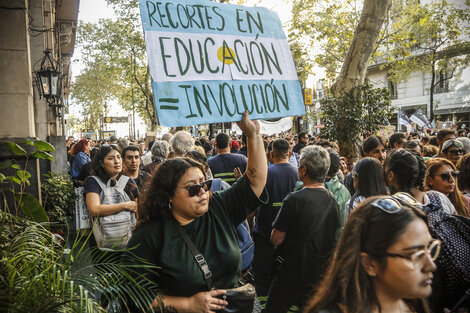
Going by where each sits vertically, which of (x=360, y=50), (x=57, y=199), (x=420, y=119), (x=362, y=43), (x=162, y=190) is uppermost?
(x=362, y=43)

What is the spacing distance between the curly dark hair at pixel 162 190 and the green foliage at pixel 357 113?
6578 millimetres

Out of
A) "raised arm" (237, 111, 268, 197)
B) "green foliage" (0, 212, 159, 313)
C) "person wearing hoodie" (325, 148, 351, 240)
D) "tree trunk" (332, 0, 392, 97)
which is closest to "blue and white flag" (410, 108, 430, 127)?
"tree trunk" (332, 0, 392, 97)

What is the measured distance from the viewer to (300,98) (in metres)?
3.28

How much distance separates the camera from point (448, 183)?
365 centimetres

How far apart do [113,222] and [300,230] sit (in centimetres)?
187

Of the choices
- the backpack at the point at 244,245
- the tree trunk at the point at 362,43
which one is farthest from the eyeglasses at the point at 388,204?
the tree trunk at the point at 362,43

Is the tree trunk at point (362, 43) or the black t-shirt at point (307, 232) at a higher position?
the tree trunk at point (362, 43)

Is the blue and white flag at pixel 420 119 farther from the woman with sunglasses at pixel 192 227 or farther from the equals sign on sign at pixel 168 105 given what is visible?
the equals sign on sign at pixel 168 105

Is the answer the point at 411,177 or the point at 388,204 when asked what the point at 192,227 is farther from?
the point at 411,177

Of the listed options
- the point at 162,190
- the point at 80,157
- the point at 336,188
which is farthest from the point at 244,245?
the point at 80,157

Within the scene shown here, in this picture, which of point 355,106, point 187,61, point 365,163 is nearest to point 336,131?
point 355,106

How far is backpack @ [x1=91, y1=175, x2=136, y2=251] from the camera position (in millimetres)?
4137

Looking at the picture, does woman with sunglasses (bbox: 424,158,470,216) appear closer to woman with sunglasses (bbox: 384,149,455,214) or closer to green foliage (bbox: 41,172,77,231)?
woman with sunglasses (bbox: 384,149,455,214)

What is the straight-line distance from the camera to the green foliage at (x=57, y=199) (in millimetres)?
6953
